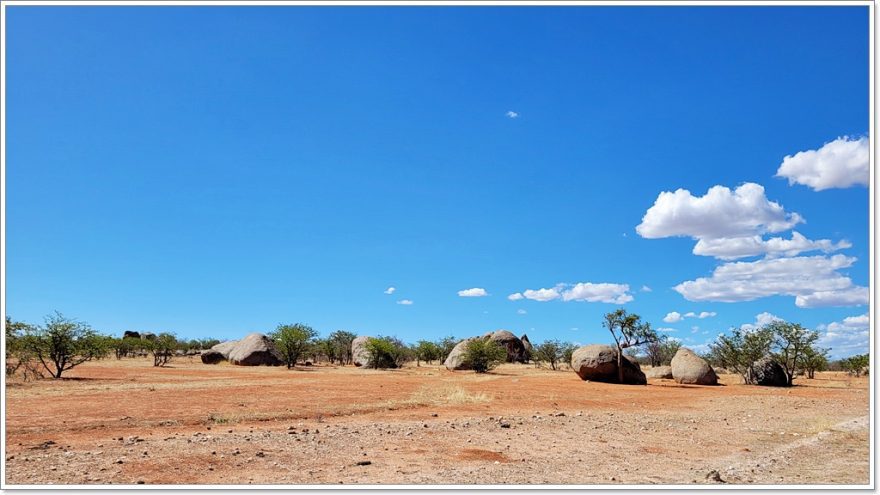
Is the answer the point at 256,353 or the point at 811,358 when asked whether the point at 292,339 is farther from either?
the point at 811,358

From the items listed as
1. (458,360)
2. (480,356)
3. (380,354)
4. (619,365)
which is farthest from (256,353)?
(619,365)

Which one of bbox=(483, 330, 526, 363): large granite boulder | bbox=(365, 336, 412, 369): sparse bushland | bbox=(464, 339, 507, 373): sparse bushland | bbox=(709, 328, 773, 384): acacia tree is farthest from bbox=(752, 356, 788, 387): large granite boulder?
bbox=(483, 330, 526, 363): large granite boulder

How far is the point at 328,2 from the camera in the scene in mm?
8406

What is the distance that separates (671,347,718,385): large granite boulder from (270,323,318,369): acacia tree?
3317 centimetres

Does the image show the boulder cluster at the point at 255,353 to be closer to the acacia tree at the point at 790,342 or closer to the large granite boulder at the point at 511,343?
the large granite boulder at the point at 511,343

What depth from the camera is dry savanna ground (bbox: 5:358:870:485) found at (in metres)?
8.48

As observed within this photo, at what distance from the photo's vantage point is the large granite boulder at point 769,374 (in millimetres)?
33406

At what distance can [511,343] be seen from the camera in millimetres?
69250

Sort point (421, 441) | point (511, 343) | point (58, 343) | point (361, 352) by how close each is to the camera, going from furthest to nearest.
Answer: point (511, 343), point (361, 352), point (58, 343), point (421, 441)

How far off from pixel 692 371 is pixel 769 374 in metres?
4.52

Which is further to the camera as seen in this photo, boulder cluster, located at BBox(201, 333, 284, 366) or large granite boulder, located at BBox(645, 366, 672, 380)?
boulder cluster, located at BBox(201, 333, 284, 366)

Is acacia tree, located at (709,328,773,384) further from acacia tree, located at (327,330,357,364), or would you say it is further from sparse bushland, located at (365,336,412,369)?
acacia tree, located at (327,330,357,364)

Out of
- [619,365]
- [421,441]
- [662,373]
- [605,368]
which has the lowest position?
[421,441]

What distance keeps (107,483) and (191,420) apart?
21.1 feet
